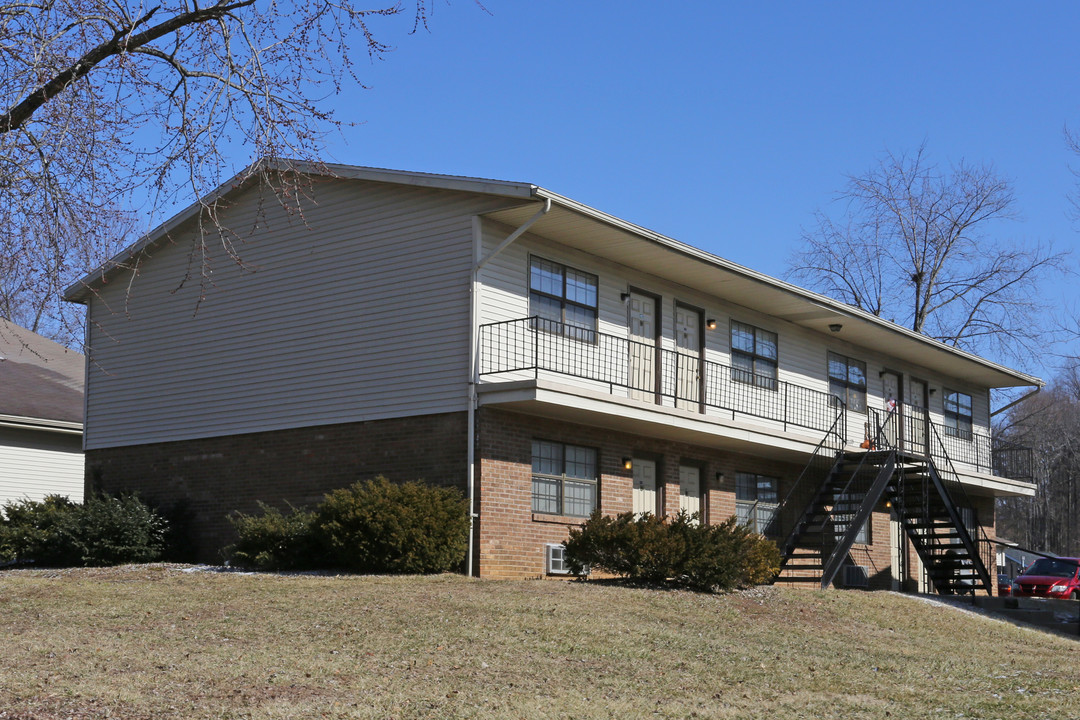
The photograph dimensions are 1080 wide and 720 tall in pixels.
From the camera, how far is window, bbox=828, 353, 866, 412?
87.2 ft

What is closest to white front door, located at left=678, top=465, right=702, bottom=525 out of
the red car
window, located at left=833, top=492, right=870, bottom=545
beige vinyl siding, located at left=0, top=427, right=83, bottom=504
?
window, located at left=833, top=492, right=870, bottom=545

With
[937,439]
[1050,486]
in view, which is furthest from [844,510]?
[1050,486]

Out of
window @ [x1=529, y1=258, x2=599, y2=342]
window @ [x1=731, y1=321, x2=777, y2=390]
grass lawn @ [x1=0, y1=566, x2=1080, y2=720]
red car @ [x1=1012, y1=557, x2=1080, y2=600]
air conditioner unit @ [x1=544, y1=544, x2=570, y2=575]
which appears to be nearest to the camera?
grass lawn @ [x1=0, y1=566, x2=1080, y2=720]

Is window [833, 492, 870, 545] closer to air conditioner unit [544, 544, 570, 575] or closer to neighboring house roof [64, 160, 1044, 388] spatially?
neighboring house roof [64, 160, 1044, 388]

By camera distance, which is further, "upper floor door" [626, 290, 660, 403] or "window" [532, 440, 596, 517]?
"upper floor door" [626, 290, 660, 403]

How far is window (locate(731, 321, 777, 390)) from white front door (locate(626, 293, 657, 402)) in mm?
2321

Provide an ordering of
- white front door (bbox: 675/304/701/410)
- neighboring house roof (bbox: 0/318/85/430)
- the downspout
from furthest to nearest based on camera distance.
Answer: neighboring house roof (bbox: 0/318/85/430) < white front door (bbox: 675/304/701/410) < the downspout

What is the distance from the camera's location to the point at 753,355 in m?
23.9

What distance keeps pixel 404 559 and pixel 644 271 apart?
7.29 metres

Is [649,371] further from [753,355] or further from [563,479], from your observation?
[753,355]

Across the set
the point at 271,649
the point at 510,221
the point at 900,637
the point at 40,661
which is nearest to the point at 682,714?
the point at 271,649

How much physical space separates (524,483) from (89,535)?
7.11 metres

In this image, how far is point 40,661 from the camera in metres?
9.92

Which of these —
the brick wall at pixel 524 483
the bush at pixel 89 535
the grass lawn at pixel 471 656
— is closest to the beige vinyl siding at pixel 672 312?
the brick wall at pixel 524 483
